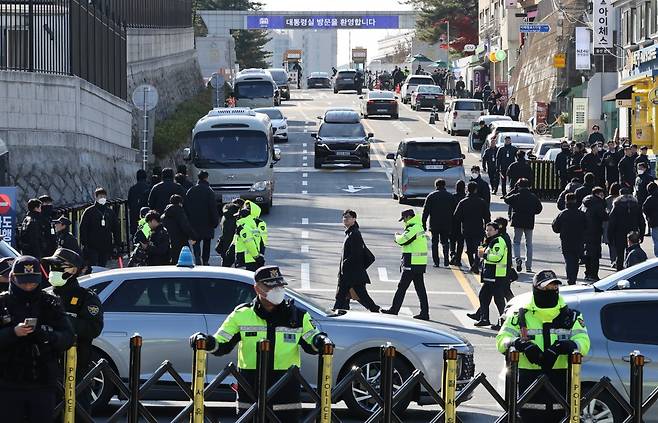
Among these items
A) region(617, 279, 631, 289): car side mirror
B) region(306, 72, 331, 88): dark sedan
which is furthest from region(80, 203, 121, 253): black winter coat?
region(306, 72, 331, 88): dark sedan

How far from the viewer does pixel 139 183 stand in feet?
89.0

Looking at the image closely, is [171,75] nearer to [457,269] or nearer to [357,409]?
[457,269]

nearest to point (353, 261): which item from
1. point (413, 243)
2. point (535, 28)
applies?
point (413, 243)

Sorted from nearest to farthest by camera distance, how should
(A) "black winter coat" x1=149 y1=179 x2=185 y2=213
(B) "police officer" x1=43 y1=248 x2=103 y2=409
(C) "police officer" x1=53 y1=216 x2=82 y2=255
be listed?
(B) "police officer" x1=43 y1=248 x2=103 y2=409 → (C) "police officer" x1=53 y1=216 x2=82 y2=255 → (A) "black winter coat" x1=149 y1=179 x2=185 y2=213

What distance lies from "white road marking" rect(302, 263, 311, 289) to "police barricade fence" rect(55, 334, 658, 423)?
12590mm

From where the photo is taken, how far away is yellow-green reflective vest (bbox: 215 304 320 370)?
1080 cm

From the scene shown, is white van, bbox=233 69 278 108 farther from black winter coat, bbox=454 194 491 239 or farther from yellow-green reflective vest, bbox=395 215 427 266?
yellow-green reflective vest, bbox=395 215 427 266

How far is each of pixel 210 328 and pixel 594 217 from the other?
12.1 m

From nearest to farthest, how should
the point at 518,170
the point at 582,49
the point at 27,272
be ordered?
the point at 27,272
the point at 518,170
the point at 582,49

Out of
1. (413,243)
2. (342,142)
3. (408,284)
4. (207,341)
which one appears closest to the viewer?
(207,341)

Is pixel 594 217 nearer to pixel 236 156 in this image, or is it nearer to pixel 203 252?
pixel 203 252

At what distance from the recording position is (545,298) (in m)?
11.5

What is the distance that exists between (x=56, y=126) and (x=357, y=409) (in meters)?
16.5

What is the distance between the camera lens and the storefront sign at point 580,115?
2351 inches
